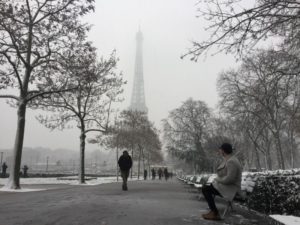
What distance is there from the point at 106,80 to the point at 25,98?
11851 millimetres

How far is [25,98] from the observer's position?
19.7m

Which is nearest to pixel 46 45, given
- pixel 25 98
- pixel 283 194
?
pixel 25 98

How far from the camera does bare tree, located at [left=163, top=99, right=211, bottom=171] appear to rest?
62.2 m

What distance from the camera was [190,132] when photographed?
63000 millimetres

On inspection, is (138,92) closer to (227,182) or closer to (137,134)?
(137,134)

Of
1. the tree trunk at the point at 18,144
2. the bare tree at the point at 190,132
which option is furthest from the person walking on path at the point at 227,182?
the bare tree at the point at 190,132

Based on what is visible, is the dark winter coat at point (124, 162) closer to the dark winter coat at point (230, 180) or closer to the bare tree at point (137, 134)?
the dark winter coat at point (230, 180)

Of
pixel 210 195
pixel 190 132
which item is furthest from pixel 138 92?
pixel 210 195

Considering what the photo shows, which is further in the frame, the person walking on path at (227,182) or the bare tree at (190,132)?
the bare tree at (190,132)

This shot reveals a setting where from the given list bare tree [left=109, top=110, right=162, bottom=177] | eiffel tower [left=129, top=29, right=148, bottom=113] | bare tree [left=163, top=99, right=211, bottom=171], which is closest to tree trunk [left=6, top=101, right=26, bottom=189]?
bare tree [left=109, top=110, right=162, bottom=177]

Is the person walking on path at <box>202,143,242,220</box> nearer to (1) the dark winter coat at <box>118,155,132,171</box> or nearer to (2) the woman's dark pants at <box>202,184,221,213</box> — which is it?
(2) the woman's dark pants at <box>202,184,221,213</box>

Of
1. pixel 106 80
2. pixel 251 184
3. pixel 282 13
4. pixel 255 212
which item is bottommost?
pixel 255 212

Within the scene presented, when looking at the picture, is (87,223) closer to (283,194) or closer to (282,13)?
(283,194)

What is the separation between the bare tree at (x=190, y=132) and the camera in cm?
6219
